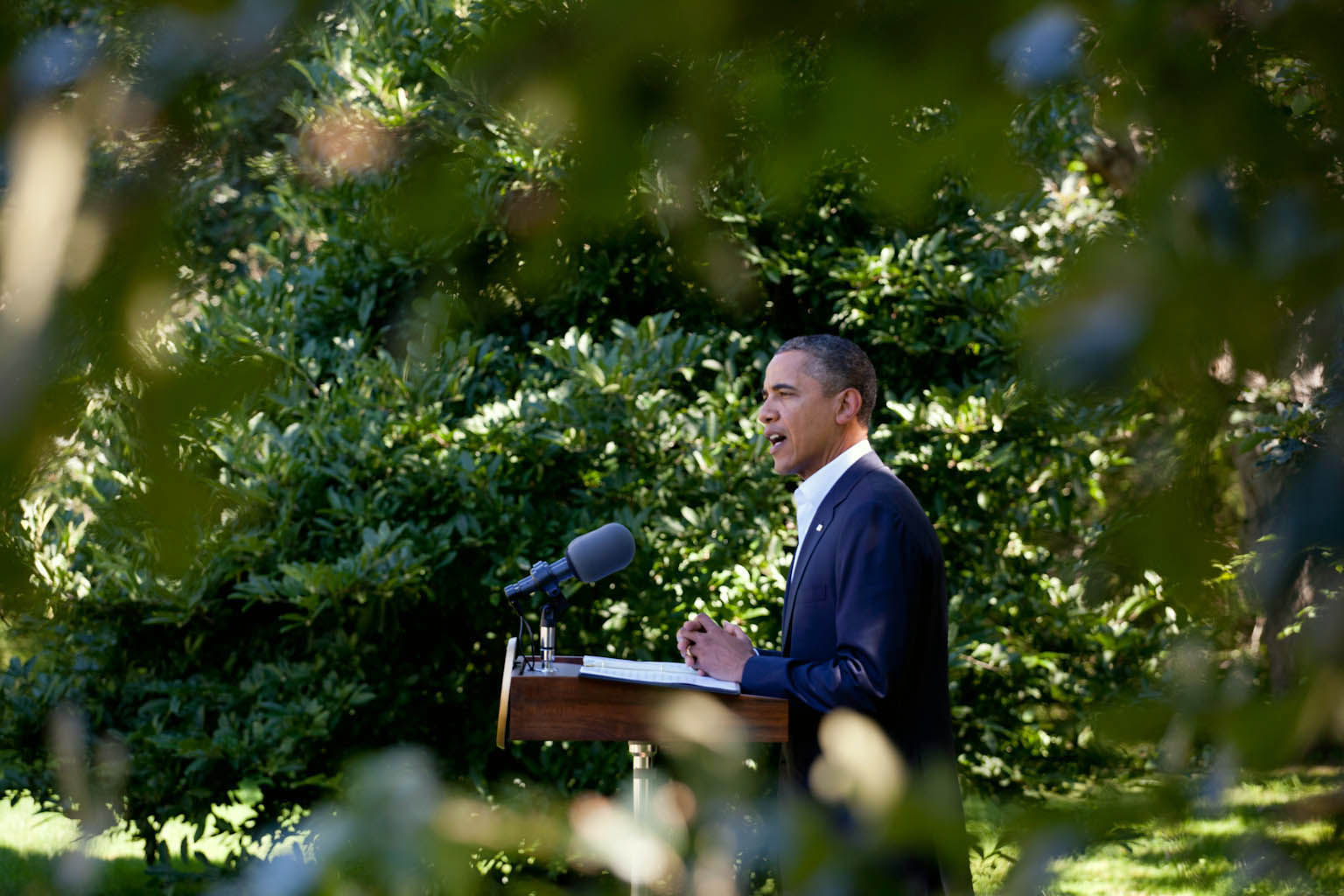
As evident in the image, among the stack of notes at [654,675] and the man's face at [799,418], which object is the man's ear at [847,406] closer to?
the man's face at [799,418]

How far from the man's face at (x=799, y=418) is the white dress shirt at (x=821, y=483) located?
0.14 feet

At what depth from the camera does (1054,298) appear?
733 mm

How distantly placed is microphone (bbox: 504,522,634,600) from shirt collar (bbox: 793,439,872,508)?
1.74ft

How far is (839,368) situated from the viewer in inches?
120

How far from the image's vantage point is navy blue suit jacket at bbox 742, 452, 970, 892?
2482mm

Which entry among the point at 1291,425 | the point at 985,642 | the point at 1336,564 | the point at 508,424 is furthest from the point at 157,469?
the point at 985,642

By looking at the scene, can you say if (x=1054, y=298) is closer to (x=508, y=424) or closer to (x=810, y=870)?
(x=810, y=870)

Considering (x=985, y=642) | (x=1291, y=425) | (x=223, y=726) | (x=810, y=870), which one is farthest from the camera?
(x=985, y=642)

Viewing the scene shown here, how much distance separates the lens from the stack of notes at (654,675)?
217cm

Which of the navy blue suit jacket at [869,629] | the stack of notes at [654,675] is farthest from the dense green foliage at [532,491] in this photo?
the stack of notes at [654,675]

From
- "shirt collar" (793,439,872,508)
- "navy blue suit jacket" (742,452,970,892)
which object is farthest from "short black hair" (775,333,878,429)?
"navy blue suit jacket" (742,452,970,892)

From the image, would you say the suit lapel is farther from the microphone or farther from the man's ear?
the microphone

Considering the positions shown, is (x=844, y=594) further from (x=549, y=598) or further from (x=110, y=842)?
(x=110, y=842)

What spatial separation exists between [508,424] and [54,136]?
400cm
